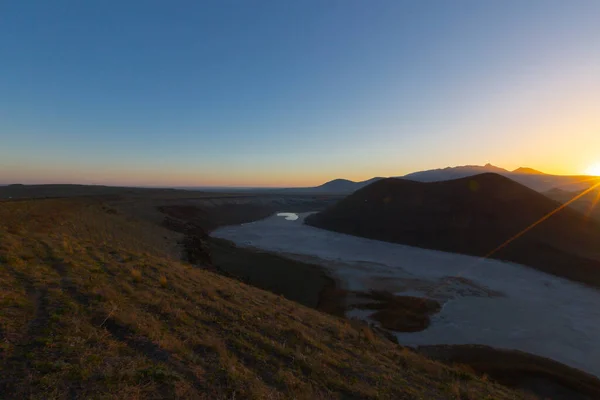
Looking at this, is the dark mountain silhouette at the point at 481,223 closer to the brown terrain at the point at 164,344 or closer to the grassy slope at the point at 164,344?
the brown terrain at the point at 164,344

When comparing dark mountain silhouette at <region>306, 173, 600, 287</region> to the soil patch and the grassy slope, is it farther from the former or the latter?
the grassy slope

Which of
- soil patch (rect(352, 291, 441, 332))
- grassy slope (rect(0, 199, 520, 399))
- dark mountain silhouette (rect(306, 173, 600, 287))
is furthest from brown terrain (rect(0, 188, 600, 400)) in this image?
dark mountain silhouette (rect(306, 173, 600, 287))

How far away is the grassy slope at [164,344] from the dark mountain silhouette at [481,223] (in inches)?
1257

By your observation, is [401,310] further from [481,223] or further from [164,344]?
[481,223]

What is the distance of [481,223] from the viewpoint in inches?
1645

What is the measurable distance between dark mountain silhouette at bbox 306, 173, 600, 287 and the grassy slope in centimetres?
3192

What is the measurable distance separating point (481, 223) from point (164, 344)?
152 feet

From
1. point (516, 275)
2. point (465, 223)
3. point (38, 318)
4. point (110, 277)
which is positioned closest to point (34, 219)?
point (110, 277)

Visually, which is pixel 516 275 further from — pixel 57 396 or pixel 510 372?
pixel 57 396

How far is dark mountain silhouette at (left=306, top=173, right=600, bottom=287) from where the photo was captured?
33.3 metres

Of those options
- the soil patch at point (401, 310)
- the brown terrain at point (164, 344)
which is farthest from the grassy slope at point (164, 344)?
the soil patch at point (401, 310)

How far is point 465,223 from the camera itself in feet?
141

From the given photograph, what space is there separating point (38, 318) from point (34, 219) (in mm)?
24661

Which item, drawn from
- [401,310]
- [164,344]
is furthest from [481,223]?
[164,344]
